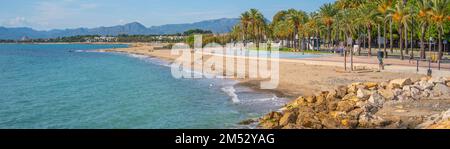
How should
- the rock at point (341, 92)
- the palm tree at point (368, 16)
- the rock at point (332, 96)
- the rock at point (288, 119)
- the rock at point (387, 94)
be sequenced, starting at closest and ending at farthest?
1. the rock at point (288, 119)
2. the rock at point (387, 94)
3. the rock at point (332, 96)
4. the rock at point (341, 92)
5. the palm tree at point (368, 16)

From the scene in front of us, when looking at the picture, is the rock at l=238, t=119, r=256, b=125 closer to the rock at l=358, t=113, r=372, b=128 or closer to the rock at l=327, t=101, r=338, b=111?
the rock at l=327, t=101, r=338, b=111

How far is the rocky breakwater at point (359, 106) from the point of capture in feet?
55.0

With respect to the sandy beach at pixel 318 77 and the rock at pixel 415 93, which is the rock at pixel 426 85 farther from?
the sandy beach at pixel 318 77

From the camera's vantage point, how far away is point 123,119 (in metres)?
22.7

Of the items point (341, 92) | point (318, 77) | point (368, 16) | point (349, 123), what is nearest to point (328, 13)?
point (368, 16)

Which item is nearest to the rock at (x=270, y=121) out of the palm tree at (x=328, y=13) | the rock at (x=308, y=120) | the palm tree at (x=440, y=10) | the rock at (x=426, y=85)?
the rock at (x=308, y=120)

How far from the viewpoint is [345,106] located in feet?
63.8

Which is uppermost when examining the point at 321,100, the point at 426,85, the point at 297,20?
the point at 297,20

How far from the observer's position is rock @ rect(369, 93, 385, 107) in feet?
64.7

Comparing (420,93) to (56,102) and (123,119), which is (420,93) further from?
(56,102)

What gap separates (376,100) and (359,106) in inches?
47.0

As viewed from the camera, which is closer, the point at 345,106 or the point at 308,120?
the point at 308,120

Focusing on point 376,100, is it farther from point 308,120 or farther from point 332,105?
point 308,120

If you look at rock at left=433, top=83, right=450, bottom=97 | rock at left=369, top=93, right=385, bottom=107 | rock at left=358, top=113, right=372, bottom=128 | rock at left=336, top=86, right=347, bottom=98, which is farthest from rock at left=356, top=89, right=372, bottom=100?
rock at left=358, top=113, right=372, bottom=128
